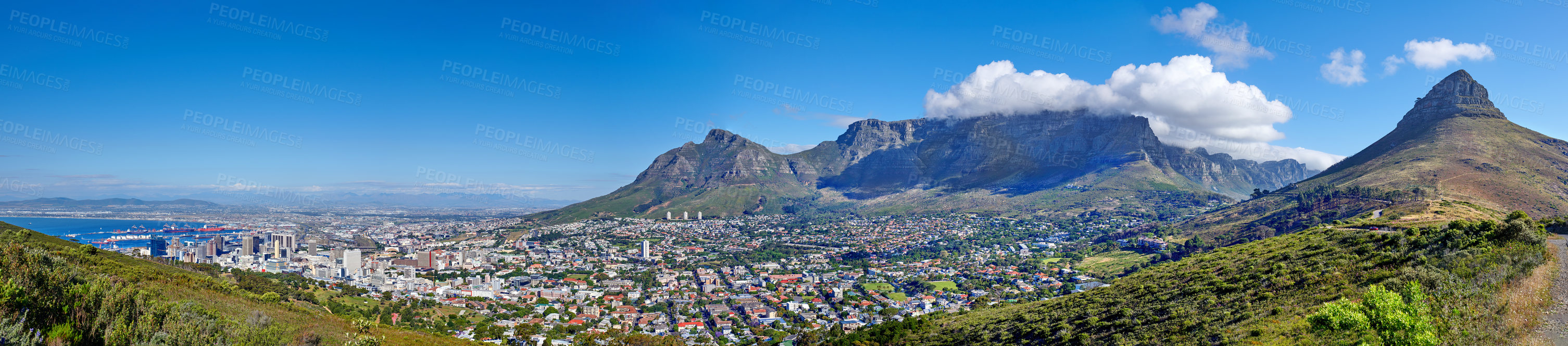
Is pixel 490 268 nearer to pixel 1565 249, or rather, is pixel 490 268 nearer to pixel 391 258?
pixel 391 258

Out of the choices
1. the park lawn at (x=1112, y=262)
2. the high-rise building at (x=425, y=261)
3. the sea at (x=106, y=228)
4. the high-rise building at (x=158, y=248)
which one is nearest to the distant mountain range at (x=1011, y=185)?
the park lawn at (x=1112, y=262)

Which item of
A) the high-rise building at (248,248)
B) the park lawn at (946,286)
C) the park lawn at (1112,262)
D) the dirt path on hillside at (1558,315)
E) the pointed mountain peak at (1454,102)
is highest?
the pointed mountain peak at (1454,102)

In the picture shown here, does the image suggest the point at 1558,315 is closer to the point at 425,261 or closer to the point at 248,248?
the point at 425,261

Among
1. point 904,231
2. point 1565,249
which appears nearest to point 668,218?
point 904,231

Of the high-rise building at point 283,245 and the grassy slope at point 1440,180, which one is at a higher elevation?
the grassy slope at point 1440,180

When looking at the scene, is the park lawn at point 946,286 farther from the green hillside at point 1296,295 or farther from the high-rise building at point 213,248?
the high-rise building at point 213,248

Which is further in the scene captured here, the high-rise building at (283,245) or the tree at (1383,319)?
the high-rise building at (283,245)
